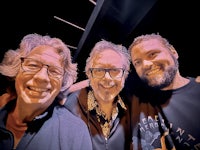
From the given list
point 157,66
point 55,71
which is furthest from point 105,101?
point 157,66

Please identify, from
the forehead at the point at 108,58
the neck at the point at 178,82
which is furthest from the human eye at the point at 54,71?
the neck at the point at 178,82

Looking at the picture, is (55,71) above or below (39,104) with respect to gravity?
above

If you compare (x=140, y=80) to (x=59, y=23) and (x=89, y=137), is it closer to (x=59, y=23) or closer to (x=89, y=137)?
(x=89, y=137)

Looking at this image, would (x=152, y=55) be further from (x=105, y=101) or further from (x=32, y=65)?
(x=32, y=65)

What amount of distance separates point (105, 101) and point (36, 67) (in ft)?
2.37

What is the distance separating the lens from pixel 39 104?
2.02 m

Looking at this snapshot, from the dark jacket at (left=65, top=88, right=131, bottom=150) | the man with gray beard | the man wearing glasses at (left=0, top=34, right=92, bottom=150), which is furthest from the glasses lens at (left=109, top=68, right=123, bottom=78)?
the man wearing glasses at (left=0, top=34, right=92, bottom=150)

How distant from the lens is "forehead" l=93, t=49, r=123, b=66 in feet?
7.46

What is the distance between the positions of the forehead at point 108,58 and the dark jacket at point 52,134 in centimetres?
61

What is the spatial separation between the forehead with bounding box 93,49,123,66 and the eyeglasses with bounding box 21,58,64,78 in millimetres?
413

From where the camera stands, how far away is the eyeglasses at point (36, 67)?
204 cm

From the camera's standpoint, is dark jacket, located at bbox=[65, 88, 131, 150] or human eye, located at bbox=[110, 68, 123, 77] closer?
dark jacket, located at bbox=[65, 88, 131, 150]

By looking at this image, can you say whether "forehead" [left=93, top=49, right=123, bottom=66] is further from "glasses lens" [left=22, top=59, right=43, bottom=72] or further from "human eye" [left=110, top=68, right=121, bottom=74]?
"glasses lens" [left=22, top=59, right=43, bottom=72]

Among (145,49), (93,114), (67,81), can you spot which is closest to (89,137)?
(93,114)
